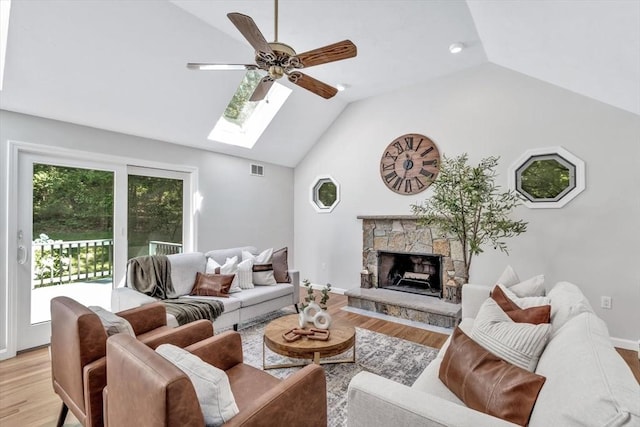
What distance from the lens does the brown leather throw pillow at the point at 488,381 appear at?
1171 millimetres

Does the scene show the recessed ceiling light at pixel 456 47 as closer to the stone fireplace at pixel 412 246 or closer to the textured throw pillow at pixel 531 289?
the stone fireplace at pixel 412 246

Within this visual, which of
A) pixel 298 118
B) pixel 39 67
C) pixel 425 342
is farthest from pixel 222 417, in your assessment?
pixel 298 118

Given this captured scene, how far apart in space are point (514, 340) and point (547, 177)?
2.90 meters

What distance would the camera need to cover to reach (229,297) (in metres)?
3.41

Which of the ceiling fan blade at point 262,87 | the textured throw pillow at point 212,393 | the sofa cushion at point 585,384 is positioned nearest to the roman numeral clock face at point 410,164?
the ceiling fan blade at point 262,87

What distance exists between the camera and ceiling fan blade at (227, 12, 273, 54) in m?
1.66

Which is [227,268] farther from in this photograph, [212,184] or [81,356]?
[81,356]

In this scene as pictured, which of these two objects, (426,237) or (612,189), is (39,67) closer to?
(426,237)

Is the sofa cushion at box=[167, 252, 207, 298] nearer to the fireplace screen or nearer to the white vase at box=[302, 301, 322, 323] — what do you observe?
the white vase at box=[302, 301, 322, 323]

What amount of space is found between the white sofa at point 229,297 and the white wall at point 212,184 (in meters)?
0.90

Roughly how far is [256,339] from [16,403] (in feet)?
6.16

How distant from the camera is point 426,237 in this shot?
4.31 m

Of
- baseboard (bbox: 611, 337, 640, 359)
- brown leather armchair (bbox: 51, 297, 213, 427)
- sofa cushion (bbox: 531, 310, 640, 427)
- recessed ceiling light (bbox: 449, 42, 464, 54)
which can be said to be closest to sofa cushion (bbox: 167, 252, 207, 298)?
brown leather armchair (bbox: 51, 297, 213, 427)

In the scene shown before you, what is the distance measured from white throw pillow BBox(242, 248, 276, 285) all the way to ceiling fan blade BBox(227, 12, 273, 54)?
8.88 ft
